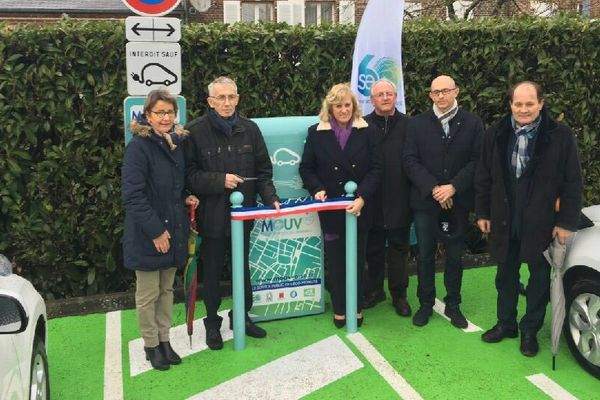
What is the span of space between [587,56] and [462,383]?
4115mm

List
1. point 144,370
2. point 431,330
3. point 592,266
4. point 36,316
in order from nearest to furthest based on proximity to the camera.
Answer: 1. point 36,316
2. point 592,266
3. point 144,370
4. point 431,330

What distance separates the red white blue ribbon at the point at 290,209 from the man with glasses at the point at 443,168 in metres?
0.59

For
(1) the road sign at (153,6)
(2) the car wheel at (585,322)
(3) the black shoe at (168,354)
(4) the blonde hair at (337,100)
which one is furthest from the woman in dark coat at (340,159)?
(2) the car wheel at (585,322)

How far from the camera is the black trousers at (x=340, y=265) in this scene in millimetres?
4465

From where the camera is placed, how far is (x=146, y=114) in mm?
3631

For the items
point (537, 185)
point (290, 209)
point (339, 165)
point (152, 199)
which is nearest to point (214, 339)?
point (290, 209)

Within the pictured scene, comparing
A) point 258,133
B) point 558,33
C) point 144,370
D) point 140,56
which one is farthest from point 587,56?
point 144,370

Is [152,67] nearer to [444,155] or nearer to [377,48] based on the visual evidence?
[377,48]

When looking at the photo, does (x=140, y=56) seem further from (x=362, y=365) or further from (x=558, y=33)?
(x=558, y=33)

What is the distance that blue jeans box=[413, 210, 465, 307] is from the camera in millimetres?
4426

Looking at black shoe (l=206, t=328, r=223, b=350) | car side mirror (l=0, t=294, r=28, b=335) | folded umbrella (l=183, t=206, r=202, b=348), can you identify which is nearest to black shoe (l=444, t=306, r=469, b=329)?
black shoe (l=206, t=328, r=223, b=350)

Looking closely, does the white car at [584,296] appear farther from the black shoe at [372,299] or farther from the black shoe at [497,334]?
the black shoe at [372,299]

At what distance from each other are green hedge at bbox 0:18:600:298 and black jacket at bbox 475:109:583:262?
6.70ft

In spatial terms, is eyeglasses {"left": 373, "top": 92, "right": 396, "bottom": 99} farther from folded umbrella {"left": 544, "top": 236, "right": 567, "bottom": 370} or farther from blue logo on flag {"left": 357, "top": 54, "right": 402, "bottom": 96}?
folded umbrella {"left": 544, "top": 236, "right": 567, "bottom": 370}
